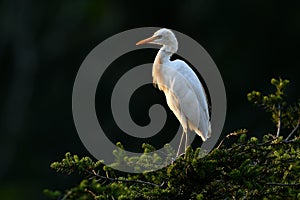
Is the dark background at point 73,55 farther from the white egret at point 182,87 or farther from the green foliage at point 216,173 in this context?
the green foliage at point 216,173

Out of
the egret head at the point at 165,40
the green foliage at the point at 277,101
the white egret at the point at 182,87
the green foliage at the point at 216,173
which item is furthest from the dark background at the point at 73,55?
the green foliage at the point at 216,173

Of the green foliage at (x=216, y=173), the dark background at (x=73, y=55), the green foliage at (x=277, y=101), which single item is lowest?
the green foliage at (x=216, y=173)

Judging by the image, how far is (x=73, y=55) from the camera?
1149cm

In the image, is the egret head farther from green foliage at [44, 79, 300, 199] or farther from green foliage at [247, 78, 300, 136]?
green foliage at [44, 79, 300, 199]

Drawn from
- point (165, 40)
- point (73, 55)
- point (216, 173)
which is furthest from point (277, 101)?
point (73, 55)

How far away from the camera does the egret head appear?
3.63 meters

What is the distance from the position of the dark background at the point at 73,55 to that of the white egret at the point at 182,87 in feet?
15.3

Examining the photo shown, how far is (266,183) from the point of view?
234 cm

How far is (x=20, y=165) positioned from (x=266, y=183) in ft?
29.9

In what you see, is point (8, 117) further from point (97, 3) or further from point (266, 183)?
point (266, 183)

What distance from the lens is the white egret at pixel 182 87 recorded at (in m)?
3.62

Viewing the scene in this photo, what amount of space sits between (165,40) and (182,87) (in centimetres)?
28

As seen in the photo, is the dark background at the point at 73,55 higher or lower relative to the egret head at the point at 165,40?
higher

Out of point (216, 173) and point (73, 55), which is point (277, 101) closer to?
point (216, 173)
